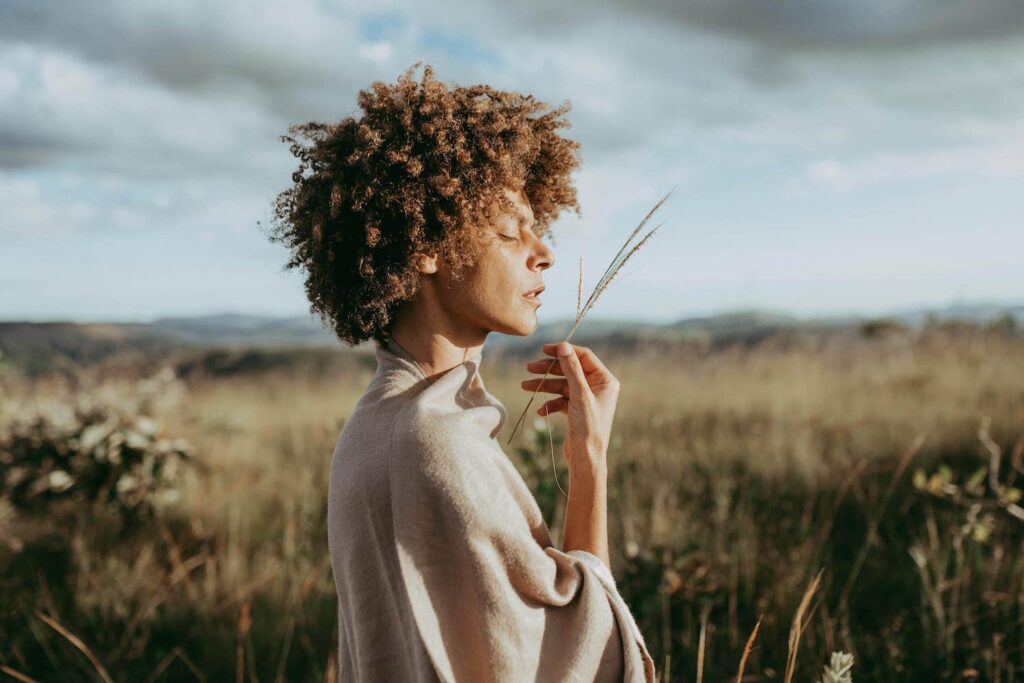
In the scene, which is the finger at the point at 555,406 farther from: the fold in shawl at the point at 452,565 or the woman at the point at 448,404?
the fold in shawl at the point at 452,565

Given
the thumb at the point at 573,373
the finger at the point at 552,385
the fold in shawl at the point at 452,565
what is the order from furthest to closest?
the finger at the point at 552,385 → the thumb at the point at 573,373 → the fold in shawl at the point at 452,565

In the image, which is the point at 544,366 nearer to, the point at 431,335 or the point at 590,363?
the point at 590,363

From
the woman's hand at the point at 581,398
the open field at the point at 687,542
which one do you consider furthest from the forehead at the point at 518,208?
the open field at the point at 687,542

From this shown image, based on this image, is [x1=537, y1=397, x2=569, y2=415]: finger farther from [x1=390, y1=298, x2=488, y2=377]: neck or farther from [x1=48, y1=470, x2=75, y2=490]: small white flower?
[x1=48, y1=470, x2=75, y2=490]: small white flower

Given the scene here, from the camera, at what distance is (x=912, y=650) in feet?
10.4

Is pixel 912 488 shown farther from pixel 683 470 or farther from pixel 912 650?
pixel 912 650

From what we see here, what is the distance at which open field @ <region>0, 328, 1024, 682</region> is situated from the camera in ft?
10.6

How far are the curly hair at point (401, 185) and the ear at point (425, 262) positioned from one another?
0.01 metres

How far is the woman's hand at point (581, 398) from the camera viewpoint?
5.71 ft

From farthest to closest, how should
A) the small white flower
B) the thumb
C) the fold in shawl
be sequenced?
the small white flower, the thumb, the fold in shawl

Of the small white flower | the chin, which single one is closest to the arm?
the chin

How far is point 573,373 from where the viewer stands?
1.73 meters

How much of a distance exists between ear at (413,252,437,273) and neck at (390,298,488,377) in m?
0.07

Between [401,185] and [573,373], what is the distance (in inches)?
21.9
